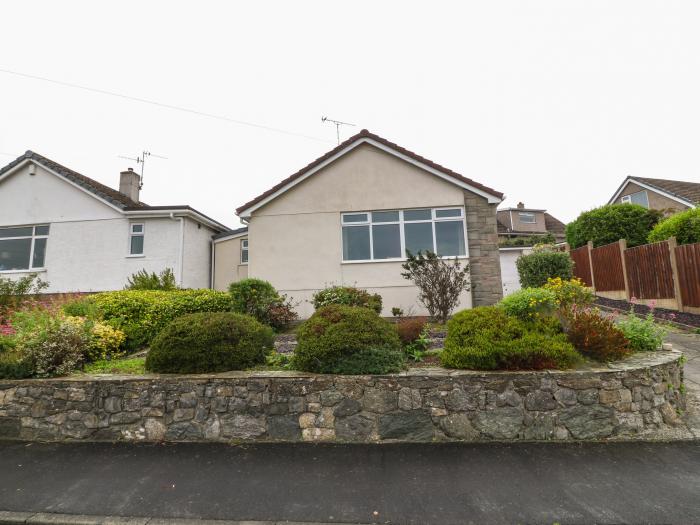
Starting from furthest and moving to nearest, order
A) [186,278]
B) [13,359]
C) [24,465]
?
[186,278] < [13,359] < [24,465]

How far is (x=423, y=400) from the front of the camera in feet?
14.1

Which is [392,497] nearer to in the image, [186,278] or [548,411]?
[548,411]

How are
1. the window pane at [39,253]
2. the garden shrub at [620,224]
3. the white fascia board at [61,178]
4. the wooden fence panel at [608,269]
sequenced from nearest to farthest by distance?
1. the wooden fence panel at [608,269]
2. the window pane at [39,253]
3. the white fascia board at [61,178]
4. the garden shrub at [620,224]

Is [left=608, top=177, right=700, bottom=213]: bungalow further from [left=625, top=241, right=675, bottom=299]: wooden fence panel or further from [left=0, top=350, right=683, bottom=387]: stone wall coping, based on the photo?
[left=0, top=350, right=683, bottom=387]: stone wall coping

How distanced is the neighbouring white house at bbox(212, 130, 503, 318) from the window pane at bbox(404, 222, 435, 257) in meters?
0.03

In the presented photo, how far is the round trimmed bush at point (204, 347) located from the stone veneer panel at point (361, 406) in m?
0.26

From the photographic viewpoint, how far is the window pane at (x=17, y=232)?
1509 cm

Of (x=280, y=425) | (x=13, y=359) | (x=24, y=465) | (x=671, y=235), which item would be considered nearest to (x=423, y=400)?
(x=280, y=425)

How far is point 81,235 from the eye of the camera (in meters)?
14.9

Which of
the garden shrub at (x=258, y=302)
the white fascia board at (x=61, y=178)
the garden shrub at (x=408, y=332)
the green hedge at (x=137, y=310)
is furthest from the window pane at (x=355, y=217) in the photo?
the white fascia board at (x=61, y=178)

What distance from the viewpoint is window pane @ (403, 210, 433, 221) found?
11054mm

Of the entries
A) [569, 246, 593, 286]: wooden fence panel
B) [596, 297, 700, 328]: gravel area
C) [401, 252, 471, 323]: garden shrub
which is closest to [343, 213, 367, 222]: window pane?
[401, 252, 471, 323]: garden shrub

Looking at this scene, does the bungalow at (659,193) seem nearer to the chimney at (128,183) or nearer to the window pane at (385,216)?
the window pane at (385,216)

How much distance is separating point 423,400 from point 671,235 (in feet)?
40.4
